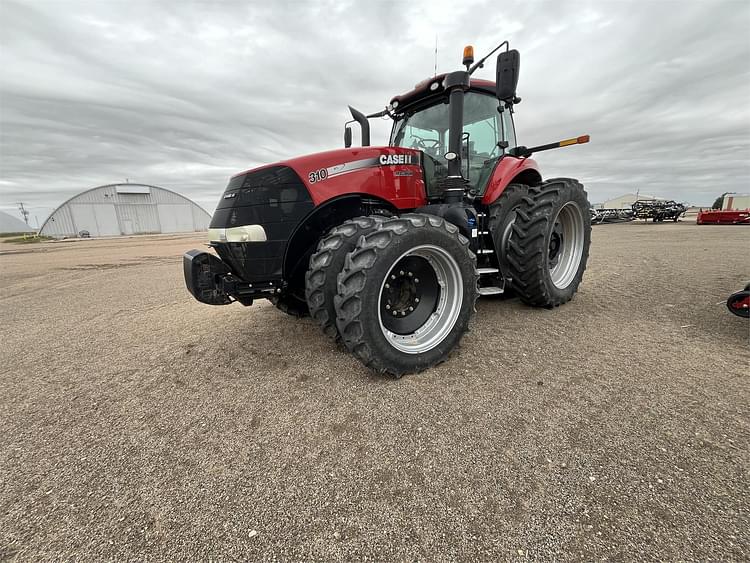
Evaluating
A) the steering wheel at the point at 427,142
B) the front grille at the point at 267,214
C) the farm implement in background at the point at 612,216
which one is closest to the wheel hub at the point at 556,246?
the steering wheel at the point at 427,142

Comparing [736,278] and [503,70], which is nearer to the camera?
[503,70]

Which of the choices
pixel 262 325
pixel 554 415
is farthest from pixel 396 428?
pixel 262 325

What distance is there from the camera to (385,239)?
2.26m

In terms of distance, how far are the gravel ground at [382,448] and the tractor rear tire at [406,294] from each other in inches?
8.5

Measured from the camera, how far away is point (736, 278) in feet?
16.8

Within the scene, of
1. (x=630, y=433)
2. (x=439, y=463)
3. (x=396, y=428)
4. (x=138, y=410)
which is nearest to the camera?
(x=439, y=463)

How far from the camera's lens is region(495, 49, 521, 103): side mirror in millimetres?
2686

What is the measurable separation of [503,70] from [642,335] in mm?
2676

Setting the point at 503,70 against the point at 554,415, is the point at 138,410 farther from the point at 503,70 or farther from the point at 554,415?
the point at 503,70

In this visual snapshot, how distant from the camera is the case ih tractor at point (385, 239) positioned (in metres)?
2.29

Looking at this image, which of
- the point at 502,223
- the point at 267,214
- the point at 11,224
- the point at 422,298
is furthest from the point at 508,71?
the point at 11,224

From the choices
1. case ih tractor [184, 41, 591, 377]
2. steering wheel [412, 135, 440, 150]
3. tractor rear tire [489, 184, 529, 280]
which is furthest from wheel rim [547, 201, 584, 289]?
steering wheel [412, 135, 440, 150]

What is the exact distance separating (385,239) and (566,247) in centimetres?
320

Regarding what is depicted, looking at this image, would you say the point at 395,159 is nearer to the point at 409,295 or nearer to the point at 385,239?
the point at 385,239
